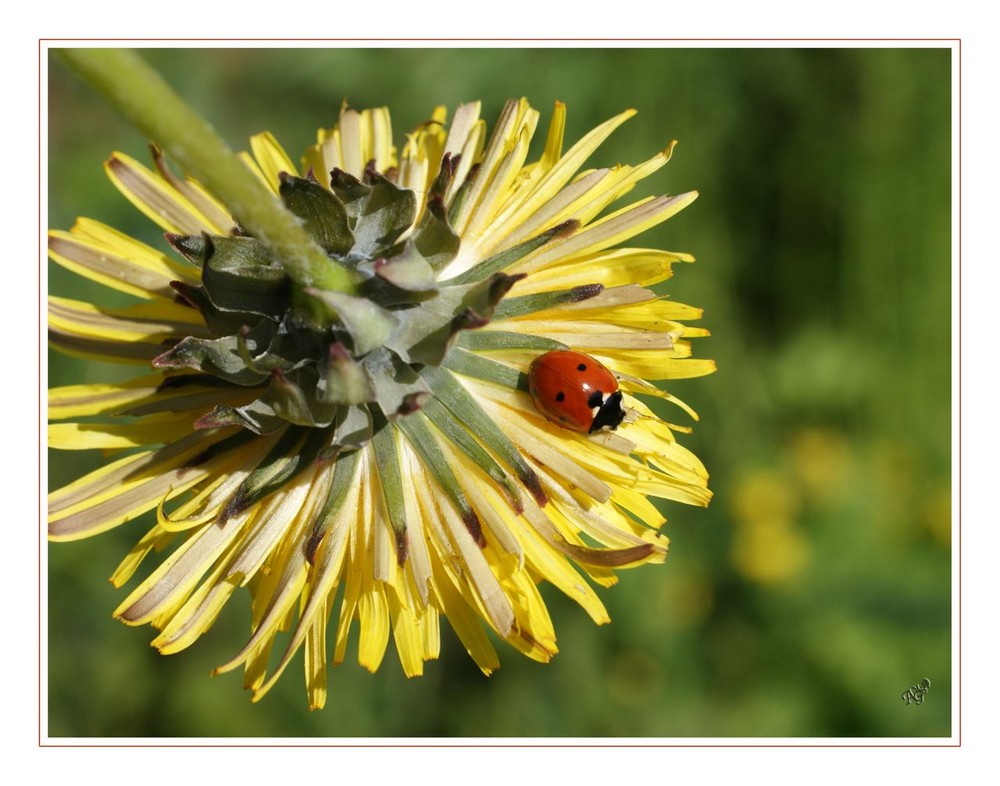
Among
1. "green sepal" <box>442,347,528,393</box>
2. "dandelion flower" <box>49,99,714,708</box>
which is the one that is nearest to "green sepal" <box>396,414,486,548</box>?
"dandelion flower" <box>49,99,714,708</box>

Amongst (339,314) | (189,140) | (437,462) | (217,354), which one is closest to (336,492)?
(437,462)

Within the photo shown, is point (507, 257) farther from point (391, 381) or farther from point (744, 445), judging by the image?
point (744, 445)

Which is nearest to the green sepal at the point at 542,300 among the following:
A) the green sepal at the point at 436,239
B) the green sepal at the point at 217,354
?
Answer: the green sepal at the point at 436,239

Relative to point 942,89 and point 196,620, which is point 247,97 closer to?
point 942,89

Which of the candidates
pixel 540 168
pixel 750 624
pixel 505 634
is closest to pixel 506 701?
pixel 750 624

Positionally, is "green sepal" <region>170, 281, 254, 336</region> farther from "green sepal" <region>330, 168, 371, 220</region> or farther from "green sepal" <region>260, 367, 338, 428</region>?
"green sepal" <region>330, 168, 371, 220</region>
